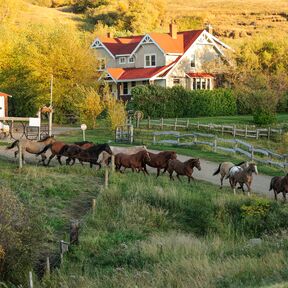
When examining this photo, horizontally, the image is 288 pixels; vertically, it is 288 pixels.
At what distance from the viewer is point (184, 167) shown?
3009 centimetres

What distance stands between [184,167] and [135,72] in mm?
41109

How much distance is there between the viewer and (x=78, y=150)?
108 feet

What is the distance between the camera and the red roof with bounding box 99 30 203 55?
69625 millimetres

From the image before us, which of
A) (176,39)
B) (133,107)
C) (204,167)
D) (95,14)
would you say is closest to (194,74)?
(176,39)

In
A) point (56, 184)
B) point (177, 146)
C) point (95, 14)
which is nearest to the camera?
point (56, 184)

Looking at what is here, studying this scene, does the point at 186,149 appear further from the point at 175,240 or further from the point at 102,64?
the point at 102,64

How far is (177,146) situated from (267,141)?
26.8ft

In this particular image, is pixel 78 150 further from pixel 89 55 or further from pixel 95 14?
pixel 95 14

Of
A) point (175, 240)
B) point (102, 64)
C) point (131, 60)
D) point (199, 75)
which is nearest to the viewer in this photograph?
point (175, 240)

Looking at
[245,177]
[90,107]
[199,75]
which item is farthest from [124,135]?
[199,75]

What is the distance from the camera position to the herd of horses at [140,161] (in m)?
28.2

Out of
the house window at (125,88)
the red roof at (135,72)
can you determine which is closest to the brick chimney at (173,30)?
the red roof at (135,72)

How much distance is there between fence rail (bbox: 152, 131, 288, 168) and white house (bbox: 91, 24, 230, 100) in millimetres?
21624

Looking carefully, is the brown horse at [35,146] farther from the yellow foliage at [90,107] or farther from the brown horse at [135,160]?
the yellow foliage at [90,107]
